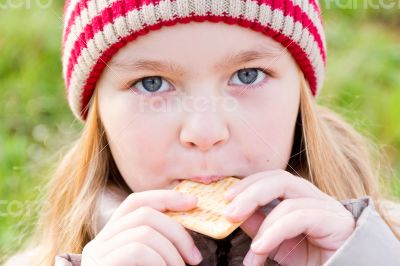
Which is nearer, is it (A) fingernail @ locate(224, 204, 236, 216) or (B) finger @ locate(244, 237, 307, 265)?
(A) fingernail @ locate(224, 204, 236, 216)

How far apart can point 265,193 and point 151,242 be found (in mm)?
267

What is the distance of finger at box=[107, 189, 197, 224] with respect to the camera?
1.60 meters

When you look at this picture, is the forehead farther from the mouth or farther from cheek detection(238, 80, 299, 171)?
the mouth

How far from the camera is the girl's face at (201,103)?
163 cm

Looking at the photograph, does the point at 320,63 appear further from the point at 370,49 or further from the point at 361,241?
the point at 370,49

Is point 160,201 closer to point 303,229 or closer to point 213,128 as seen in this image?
point 213,128

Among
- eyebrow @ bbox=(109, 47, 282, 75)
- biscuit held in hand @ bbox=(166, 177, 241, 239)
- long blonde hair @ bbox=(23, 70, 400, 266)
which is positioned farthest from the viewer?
long blonde hair @ bbox=(23, 70, 400, 266)

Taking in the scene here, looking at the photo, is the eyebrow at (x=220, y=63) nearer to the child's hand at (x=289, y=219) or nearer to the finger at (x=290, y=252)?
the child's hand at (x=289, y=219)

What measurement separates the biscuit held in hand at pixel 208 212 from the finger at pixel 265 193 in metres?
0.03

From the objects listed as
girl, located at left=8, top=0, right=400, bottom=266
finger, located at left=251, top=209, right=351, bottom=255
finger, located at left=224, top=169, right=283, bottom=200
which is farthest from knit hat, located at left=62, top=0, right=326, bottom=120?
finger, located at left=251, top=209, right=351, bottom=255

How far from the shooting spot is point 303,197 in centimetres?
164

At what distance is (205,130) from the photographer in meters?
1.59

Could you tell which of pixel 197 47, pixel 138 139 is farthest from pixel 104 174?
pixel 197 47

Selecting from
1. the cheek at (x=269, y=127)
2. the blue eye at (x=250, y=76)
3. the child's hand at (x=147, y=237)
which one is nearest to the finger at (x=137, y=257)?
the child's hand at (x=147, y=237)
